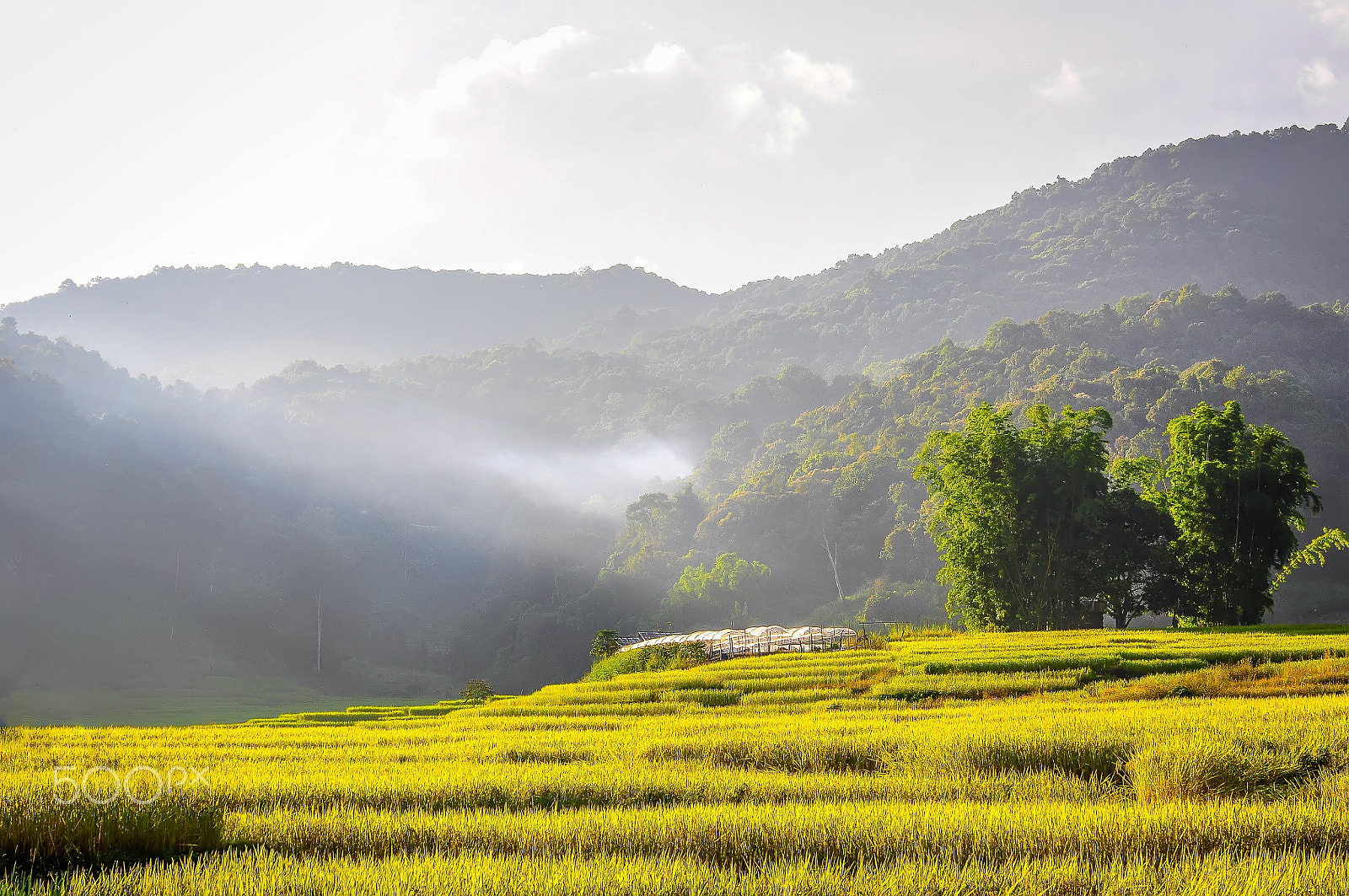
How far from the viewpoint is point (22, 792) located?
6.43 m

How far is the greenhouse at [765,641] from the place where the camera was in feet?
104

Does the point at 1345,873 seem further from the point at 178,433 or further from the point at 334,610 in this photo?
the point at 178,433

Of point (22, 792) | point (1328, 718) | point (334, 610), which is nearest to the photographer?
point (22, 792)

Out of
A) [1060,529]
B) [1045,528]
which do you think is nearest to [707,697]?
[1045,528]

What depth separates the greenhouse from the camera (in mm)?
31734

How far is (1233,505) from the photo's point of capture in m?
30.1

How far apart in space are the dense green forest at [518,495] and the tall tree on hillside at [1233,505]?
89.9 ft

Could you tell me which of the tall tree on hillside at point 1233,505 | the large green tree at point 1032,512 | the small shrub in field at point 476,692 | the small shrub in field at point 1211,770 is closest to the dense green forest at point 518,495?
the tall tree on hillside at point 1233,505

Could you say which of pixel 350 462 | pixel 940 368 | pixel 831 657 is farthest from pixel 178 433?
pixel 831 657

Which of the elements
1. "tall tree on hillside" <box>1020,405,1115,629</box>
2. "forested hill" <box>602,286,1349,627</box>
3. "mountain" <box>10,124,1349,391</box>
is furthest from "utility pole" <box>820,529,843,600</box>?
"mountain" <box>10,124,1349,391</box>

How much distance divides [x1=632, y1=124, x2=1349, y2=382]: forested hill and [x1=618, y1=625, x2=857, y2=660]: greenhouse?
427ft

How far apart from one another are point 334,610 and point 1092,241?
151m

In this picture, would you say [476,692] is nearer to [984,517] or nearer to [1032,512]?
[984,517]

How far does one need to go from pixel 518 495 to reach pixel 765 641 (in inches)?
3764
